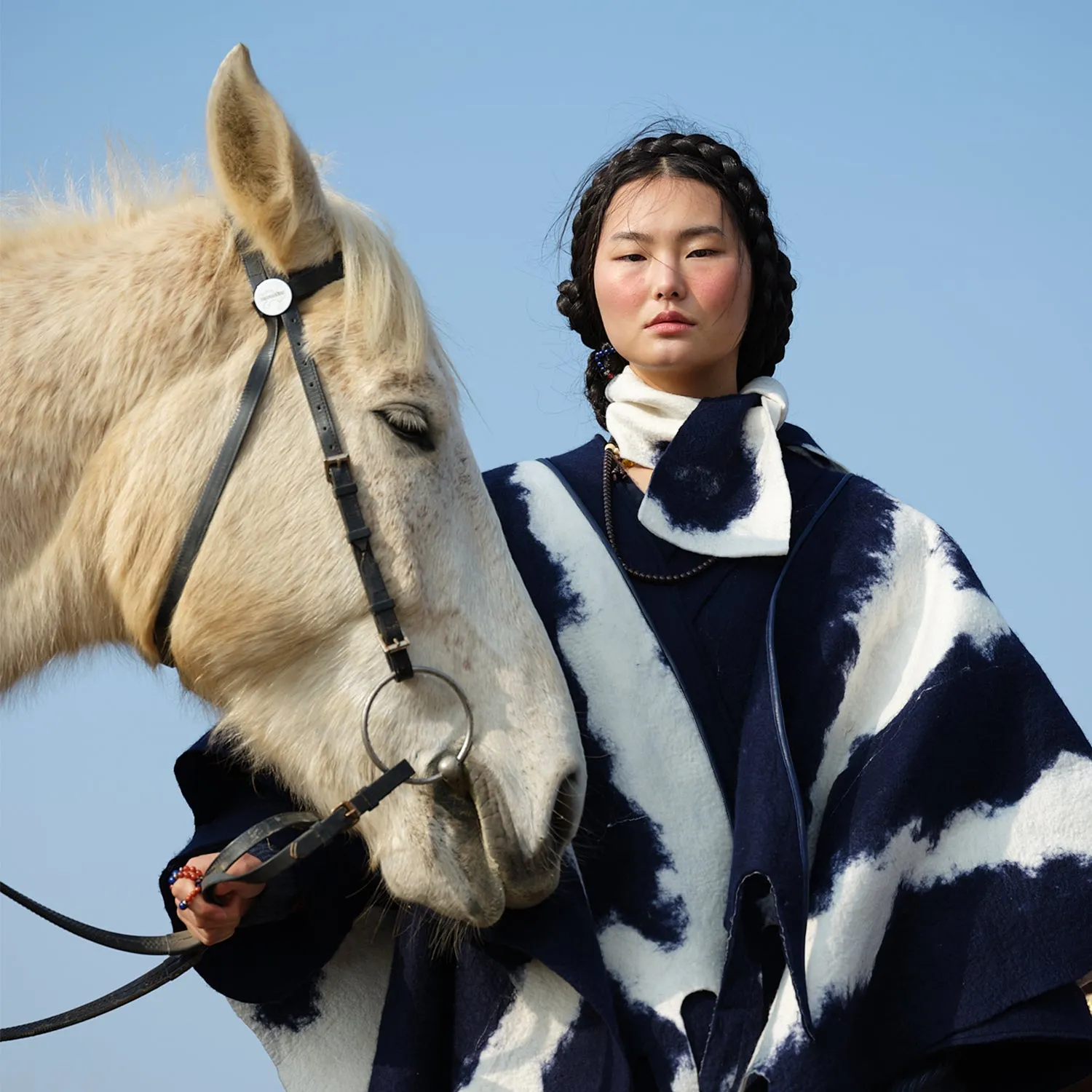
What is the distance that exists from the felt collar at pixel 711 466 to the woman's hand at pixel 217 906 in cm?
78

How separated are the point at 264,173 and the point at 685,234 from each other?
687mm

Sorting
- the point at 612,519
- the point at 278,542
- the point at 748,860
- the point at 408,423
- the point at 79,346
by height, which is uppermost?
the point at 79,346

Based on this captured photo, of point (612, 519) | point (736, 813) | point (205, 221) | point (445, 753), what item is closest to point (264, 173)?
point (205, 221)

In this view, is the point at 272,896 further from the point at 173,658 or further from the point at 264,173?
the point at 264,173

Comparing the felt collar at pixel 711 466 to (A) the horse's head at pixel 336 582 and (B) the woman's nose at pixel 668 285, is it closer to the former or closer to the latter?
(B) the woman's nose at pixel 668 285

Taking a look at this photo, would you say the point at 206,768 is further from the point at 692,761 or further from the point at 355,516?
the point at 692,761

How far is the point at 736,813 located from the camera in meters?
1.82

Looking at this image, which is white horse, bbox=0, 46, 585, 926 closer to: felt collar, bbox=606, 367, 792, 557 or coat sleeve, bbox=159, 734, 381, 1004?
coat sleeve, bbox=159, 734, 381, 1004

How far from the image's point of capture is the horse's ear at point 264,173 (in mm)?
1863

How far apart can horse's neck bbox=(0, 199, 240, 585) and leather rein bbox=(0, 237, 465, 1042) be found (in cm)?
9

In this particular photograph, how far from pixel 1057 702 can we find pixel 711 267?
2.82ft

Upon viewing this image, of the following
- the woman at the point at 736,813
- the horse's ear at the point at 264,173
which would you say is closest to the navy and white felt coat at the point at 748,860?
the woman at the point at 736,813

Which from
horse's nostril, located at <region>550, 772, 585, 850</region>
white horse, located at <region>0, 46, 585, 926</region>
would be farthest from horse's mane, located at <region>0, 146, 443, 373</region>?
horse's nostril, located at <region>550, 772, 585, 850</region>

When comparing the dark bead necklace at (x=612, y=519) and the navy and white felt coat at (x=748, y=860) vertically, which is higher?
the dark bead necklace at (x=612, y=519)
